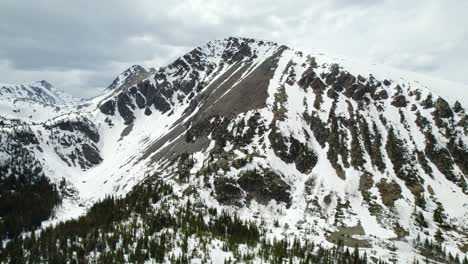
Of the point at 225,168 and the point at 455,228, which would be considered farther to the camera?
the point at 225,168

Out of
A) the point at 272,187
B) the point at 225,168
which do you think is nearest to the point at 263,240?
the point at 272,187

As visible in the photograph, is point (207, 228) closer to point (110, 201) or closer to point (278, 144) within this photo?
point (110, 201)

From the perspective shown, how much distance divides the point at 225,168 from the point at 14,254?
92.5m

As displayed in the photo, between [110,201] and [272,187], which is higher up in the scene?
[272,187]

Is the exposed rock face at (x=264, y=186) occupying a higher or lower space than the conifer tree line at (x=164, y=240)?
higher

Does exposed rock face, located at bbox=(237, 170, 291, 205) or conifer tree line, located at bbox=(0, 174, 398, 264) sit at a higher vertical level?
exposed rock face, located at bbox=(237, 170, 291, 205)

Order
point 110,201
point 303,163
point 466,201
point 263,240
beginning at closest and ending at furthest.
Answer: point 263,240
point 466,201
point 110,201
point 303,163

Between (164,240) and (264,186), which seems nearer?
(164,240)

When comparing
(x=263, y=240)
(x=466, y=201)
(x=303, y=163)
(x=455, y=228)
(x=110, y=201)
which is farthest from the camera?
(x=303, y=163)

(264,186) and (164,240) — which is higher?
(264,186)

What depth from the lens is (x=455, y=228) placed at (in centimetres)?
15025

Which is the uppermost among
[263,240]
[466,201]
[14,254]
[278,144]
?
[278,144]

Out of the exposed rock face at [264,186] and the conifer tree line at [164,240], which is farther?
the exposed rock face at [264,186]

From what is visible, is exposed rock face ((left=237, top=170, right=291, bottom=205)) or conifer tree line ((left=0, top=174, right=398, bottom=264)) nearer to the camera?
conifer tree line ((left=0, top=174, right=398, bottom=264))
